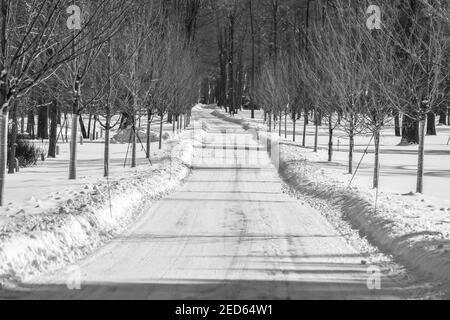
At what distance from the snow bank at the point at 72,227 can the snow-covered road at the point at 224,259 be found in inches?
10.7

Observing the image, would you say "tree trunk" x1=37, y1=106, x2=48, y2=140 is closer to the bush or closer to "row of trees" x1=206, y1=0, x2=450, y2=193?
the bush

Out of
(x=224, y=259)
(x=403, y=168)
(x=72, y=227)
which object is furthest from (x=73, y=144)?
(x=403, y=168)

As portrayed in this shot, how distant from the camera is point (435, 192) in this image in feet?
48.2

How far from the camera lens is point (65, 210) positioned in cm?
956

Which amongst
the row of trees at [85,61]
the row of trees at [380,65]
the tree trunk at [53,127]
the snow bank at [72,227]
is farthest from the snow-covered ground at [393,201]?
the tree trunk at [53,127]

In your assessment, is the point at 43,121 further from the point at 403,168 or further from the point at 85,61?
the point at 403,168

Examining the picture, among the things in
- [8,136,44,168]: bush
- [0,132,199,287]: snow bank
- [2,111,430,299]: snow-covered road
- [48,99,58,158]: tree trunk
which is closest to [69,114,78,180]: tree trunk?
[0,132,199,287]: snow bank

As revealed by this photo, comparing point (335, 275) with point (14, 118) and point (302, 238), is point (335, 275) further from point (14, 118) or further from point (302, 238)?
point (14, 118)

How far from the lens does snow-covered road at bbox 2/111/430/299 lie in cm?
612

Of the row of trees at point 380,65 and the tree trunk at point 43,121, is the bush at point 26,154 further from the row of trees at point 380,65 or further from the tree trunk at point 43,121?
the tree trunk at point 43,121

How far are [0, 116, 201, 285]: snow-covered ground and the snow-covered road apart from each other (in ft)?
1.06

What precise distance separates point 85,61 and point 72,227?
754 cm
